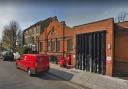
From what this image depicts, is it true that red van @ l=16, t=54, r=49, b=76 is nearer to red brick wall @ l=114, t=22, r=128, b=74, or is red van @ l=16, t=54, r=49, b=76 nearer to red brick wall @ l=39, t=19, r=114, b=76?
red brick wall @ l=39, t=19, r=114, b=76

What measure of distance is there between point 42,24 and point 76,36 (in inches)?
1287

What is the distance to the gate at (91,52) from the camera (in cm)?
1912

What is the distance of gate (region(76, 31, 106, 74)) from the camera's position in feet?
62.7

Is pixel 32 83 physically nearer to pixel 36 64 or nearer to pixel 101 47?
pixel 36 64

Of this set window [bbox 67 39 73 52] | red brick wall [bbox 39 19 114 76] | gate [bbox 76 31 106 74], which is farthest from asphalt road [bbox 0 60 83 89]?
window [bbox 67 39 73 52]

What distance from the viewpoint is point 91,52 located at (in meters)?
20.8

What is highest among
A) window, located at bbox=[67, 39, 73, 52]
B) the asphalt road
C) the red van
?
window, located at bbox=[67, 39, 73, 52]

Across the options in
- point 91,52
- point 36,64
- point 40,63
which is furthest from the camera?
point 91,52

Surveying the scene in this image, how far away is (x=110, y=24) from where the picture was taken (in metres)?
18.2

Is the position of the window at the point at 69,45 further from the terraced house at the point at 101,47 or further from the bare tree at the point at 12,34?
the bare tree at the point at 12,34

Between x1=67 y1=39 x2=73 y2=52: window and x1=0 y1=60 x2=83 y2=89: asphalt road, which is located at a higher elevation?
x1=67 y1=39 x2=73 y2=52: window

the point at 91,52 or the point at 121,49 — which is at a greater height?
the point at 121,49

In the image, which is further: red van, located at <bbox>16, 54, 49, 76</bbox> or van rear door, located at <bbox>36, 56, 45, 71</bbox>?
van rear door, located at <bbox>36, 56, 45, 71</bbox>

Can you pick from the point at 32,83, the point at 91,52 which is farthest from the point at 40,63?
the point at 91,52
